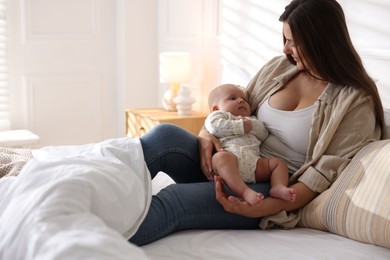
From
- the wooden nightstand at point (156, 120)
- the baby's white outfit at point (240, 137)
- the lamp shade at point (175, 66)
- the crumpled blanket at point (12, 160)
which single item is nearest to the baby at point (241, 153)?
the baby's white outfit at point (240, 137)

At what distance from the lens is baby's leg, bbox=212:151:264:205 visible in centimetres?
204

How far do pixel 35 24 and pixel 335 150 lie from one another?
318cm

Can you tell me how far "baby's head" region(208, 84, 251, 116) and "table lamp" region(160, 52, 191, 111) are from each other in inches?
Answer: 67.4

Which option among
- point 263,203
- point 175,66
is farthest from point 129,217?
point 175,66

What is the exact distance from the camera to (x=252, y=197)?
2037 mm

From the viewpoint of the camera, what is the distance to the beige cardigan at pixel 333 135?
6.95 feet

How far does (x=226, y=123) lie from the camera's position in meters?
2.35

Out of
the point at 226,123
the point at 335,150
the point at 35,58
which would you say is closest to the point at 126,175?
the point at 226,123

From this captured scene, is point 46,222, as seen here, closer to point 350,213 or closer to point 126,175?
point 126,175

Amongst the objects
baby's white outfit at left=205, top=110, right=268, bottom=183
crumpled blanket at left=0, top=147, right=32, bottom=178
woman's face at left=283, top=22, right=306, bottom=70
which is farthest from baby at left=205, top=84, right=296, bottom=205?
crumpled blanket at left=0, top=147, right=32, bottom=178

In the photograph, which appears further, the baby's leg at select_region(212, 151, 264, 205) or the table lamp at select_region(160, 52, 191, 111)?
the table lamp at select_region(160, 52, 191, 111)

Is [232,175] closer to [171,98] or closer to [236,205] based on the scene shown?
[236,205]

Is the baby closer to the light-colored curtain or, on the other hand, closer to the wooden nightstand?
the wooden nightstand

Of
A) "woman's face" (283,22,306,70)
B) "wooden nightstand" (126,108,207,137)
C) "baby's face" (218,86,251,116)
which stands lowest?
"wooden nightstand" (126,108,207,137)
